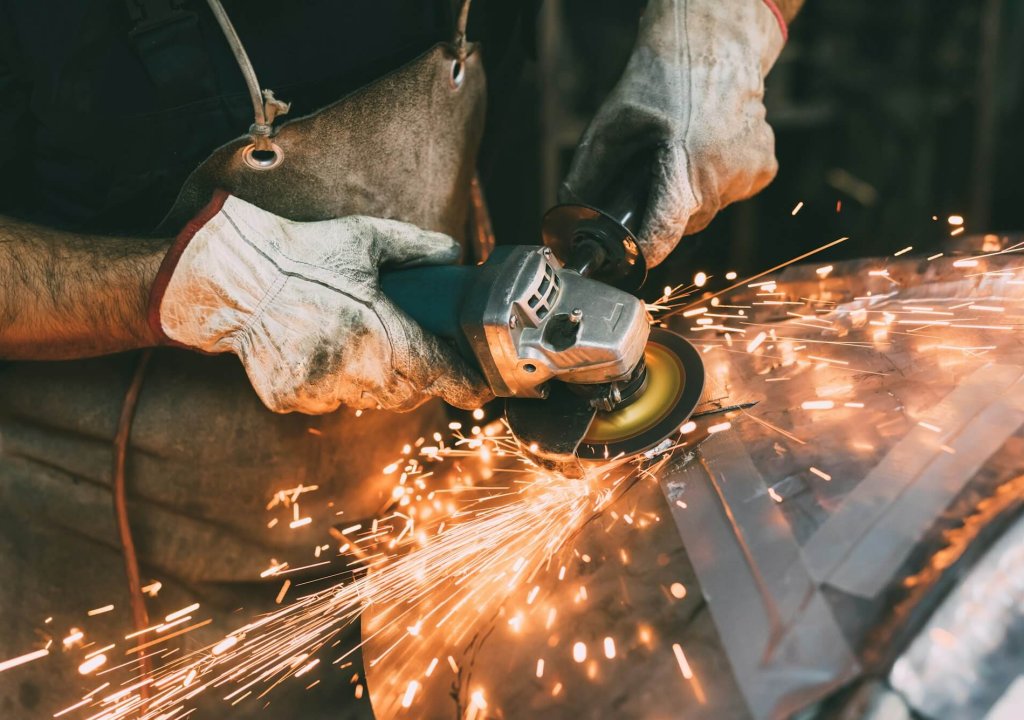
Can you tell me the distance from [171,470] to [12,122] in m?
0.75

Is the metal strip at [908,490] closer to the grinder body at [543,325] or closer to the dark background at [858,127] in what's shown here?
the grinder body at [543,325]

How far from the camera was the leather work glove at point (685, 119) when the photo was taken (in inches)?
68.1

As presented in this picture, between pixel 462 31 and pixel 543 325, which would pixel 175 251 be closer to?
pixel 543 325

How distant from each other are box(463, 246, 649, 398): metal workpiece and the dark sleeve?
934 mm

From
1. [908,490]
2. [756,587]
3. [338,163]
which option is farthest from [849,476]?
[338,163]

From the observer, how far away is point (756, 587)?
111 centimetres

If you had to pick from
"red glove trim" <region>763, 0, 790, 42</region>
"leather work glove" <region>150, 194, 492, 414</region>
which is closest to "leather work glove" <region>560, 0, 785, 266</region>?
"red glove trim" <region>763, 0, 790, 42</region>

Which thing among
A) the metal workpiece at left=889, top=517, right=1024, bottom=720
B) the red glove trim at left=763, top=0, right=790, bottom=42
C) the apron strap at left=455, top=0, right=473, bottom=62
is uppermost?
the apron strap at left=455, top=0, right=473, bottom=62

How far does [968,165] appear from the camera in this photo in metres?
4.16

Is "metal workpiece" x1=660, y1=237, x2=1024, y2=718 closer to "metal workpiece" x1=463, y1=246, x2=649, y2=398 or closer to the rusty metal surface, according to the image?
the rusty metal surface

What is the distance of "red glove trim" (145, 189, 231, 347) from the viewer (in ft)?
4.62

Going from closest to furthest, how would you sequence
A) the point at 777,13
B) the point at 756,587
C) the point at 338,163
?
the point at 756,587, the point at 338,163, the point at 777,13

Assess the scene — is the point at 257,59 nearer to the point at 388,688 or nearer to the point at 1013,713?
the point at 388,688

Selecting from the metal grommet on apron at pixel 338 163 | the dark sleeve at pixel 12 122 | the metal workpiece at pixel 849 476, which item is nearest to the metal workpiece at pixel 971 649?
the metal workpiece at pixel 849 476
